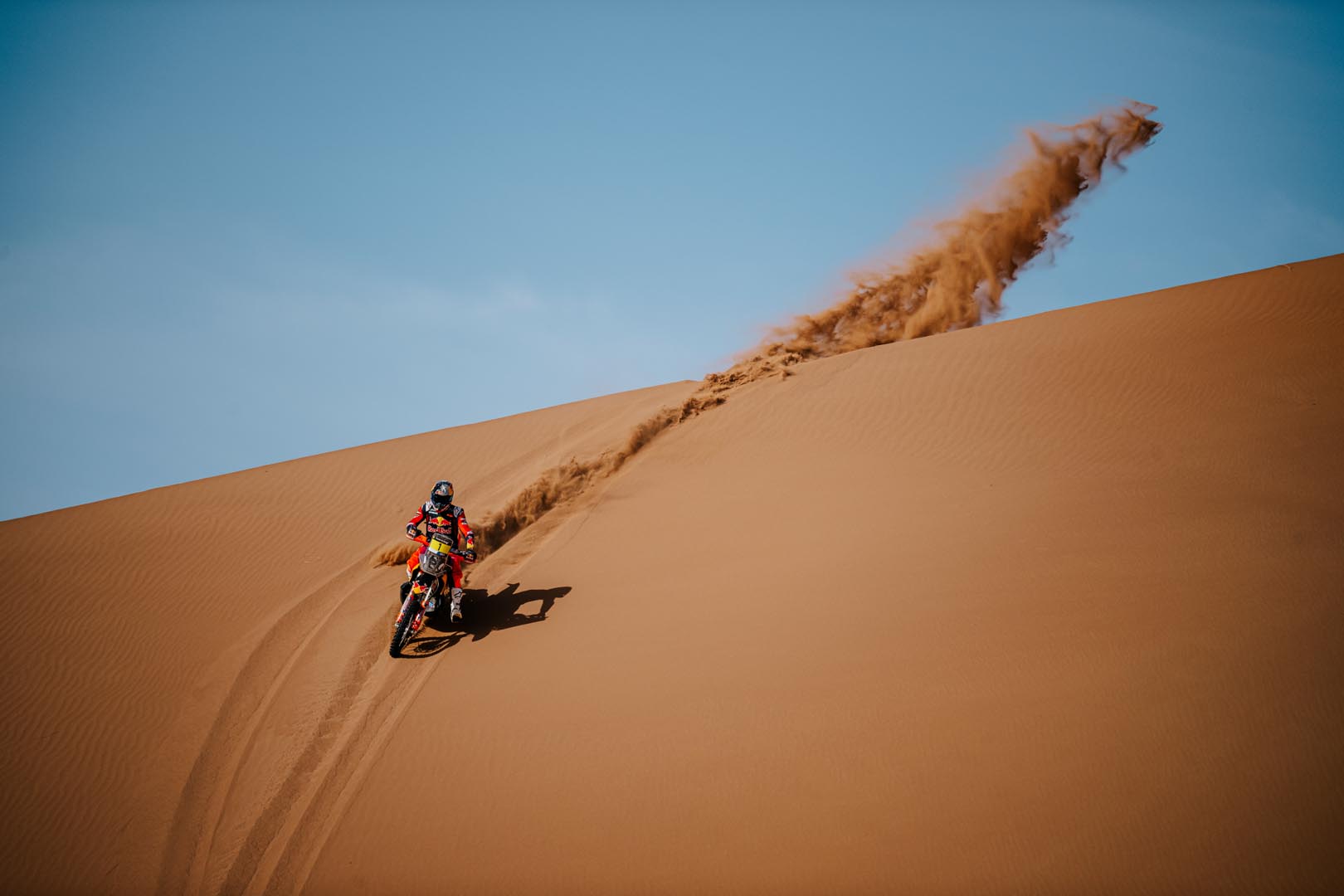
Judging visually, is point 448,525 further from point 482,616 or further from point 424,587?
point 482,616

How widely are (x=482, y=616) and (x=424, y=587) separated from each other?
892mm

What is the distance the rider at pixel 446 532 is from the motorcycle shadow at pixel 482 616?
28 centimetres

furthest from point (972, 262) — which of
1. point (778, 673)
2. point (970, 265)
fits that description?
point (778, 673)

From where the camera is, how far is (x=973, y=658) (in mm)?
6234

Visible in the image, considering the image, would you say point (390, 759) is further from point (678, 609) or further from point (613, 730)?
point (678, 609)

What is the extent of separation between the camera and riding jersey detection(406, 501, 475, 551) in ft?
26.2

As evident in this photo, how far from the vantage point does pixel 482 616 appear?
8.41 metres

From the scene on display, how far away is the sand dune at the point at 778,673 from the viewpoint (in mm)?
4879

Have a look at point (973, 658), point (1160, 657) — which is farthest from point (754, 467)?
point (1160, 657)

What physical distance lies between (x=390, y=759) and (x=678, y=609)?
10.2 feet

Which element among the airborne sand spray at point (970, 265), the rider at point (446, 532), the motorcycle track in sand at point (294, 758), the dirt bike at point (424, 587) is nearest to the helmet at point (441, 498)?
the rider at point (446, 532)

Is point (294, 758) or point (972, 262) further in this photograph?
point (972, 262)

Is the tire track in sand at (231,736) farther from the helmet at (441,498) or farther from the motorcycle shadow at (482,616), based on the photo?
the helmet at (441,498)

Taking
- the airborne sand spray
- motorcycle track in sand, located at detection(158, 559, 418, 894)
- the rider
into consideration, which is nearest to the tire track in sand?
motorcycle track in sand, located at detection(158, 559, 418, 894)
